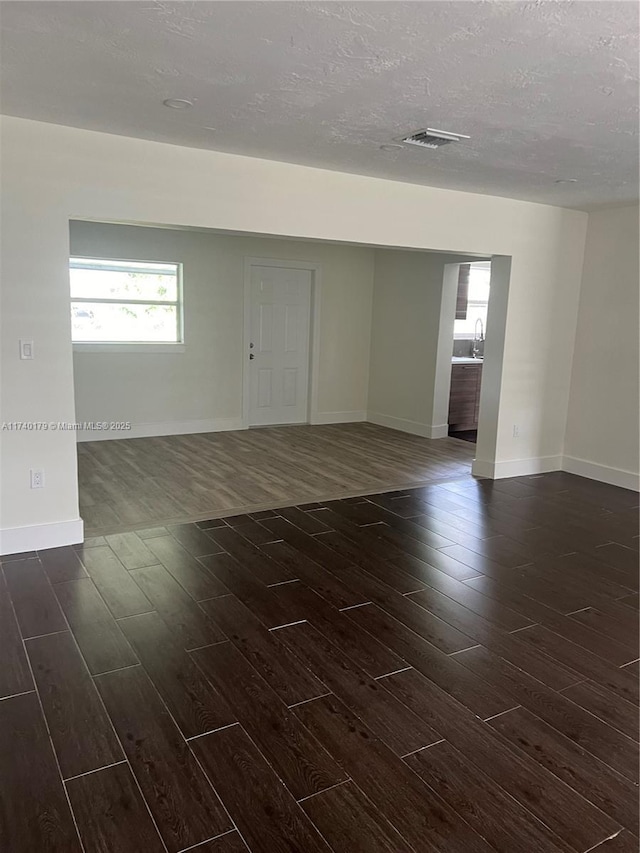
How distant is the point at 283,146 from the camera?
3.59 m

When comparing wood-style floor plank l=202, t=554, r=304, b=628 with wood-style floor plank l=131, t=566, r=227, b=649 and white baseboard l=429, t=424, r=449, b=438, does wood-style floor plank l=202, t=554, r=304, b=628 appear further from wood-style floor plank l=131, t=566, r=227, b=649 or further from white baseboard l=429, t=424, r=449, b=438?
white baseboard l=429, t=424, r=449, b=438

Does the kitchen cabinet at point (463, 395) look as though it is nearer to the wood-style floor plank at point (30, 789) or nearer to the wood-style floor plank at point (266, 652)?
the wood-style floor plank at point (266, 652)

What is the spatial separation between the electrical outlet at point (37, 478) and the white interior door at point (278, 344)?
417 cm

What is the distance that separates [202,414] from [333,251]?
2.69 m

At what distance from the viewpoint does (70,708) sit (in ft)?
7.45

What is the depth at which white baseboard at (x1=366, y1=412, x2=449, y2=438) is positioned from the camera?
7.43 meters

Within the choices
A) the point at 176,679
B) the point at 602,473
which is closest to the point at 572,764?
the point at 176,679

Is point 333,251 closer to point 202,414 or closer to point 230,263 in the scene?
point 230,263

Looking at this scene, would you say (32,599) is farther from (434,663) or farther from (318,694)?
(434,663)

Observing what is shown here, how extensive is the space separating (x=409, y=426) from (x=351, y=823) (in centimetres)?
616

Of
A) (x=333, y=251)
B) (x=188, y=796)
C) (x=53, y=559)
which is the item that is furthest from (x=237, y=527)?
(x=333, y=251)

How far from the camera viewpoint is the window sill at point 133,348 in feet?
21.6

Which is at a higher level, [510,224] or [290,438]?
[510,224]

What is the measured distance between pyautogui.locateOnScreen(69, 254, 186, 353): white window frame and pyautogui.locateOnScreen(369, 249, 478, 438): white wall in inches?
104
